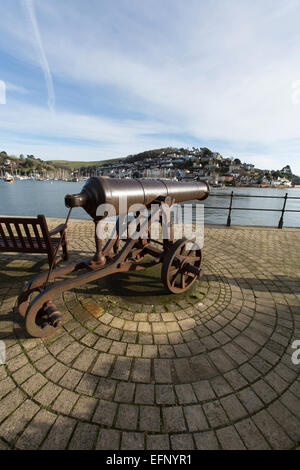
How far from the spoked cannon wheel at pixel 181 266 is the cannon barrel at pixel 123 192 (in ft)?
2.72

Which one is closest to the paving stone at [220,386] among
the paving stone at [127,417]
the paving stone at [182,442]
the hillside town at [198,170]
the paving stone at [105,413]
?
the paving stone at [182,442]

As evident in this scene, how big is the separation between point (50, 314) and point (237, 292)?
9.08 ft

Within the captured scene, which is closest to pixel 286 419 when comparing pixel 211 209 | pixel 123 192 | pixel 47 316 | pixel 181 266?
pixel 181 266

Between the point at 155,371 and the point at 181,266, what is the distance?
4.86 feet

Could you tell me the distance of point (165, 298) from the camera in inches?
127

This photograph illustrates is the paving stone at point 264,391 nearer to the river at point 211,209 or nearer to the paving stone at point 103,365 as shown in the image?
the paving stone at point 103,365

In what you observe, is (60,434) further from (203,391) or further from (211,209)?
(211,209)

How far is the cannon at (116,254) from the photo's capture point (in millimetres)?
2350

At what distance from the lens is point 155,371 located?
2061mm

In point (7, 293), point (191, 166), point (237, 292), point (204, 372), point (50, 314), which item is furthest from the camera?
point (191, 166)

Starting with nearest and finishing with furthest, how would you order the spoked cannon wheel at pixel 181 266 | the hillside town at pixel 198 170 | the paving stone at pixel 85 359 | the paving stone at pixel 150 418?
1. the paving stone at pixel 150 418
2. the paving stone at pixel 85 359
3. the spoked cannon wheel at pixel 181 266
4. the hillside town at pixel 198 170
